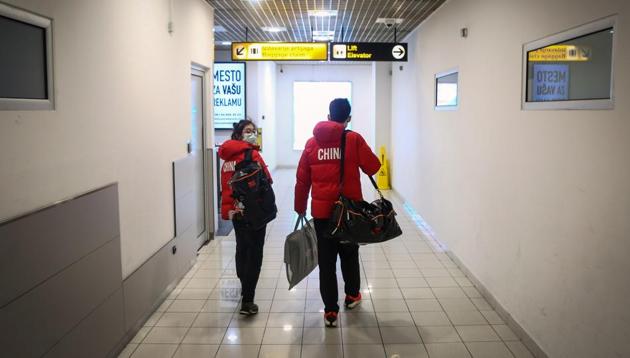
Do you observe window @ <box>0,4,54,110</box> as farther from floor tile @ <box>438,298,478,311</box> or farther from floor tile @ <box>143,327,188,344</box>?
floor tile @ <box>438,298,478,311</box>

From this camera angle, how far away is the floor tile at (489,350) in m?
3.58

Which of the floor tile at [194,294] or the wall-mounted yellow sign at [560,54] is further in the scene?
the floor tile at [194,294]

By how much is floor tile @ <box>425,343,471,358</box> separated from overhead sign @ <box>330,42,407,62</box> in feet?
16.4

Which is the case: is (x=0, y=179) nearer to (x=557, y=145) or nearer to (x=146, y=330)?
(x=146, y=330)

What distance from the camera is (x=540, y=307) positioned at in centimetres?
346

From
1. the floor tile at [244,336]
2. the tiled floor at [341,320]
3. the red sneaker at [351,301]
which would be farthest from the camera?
the red sneaker at [351,301]

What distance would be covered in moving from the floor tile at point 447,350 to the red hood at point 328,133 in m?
1.52

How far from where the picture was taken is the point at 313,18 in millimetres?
7562

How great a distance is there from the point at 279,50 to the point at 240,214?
4.36m

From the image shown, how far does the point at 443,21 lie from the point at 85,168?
469 centimetres

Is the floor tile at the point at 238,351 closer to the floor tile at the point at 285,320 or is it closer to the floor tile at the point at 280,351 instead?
the floor tile at the point at 280,351

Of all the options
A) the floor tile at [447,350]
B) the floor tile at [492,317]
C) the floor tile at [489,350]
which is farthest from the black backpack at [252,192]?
the floor tile at [492,317]

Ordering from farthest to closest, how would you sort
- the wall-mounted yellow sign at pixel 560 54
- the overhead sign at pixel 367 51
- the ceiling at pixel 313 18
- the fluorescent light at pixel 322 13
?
the overhead sign at pixel 367 51 < the fluorescent light at pixel 322 13 < the ceiling at pixel 313 18 < the wall-mounted yellow sign at pixel 560 54

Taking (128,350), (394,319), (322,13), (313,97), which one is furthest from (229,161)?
(313,97)
